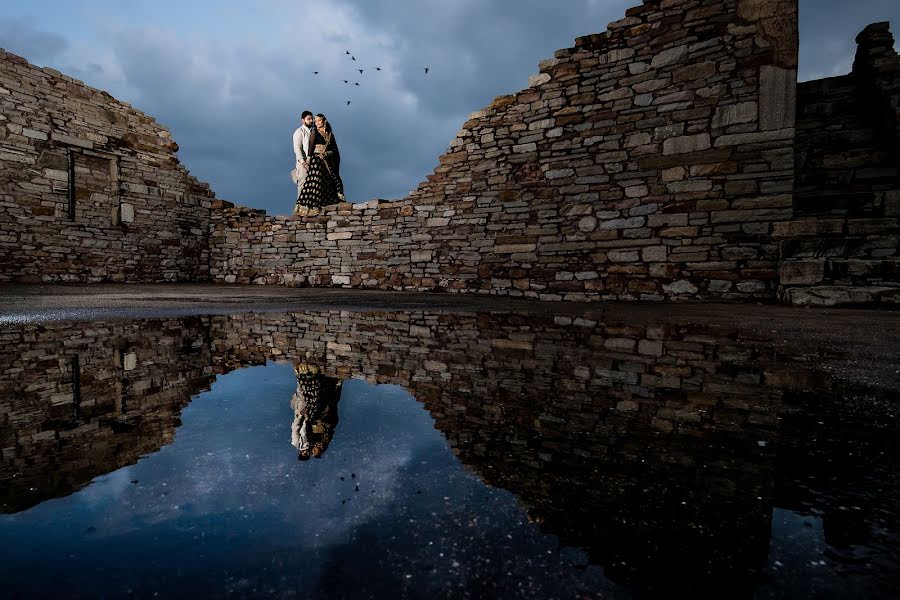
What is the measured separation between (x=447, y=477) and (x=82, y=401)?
4.34 ft

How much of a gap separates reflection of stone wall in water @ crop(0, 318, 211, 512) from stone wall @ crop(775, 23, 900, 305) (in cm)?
619

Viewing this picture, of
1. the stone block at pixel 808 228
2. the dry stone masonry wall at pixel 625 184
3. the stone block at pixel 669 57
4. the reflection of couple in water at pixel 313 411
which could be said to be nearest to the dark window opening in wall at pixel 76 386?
the reflection of couple in water at pixel 313 411

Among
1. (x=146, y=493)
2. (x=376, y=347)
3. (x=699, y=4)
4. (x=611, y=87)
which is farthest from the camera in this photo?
(x=611, y=87)

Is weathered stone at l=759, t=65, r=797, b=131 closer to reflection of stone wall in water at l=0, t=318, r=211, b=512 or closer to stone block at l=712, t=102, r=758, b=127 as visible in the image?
stone block at l=712, t=102, r=758, b=127

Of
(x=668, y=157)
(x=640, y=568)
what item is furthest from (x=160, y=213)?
(x=640, y=568)

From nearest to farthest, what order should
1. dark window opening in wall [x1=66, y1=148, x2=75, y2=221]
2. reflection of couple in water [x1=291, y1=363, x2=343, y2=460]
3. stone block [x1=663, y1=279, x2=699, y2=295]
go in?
reflection of couple in water [x1=291, y1=363, x2=343, y2=460] → stone block [x1=663, y1=279, x2=699, y2=295] → dark window opening in wall [x1=66, y1=148, x2=75, y2=221]

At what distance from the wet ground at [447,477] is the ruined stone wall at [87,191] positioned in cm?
1023

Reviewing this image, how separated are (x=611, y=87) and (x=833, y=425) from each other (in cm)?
692

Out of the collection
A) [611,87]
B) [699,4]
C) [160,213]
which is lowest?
[160,213]

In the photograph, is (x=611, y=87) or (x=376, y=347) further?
(x=611, y=87)

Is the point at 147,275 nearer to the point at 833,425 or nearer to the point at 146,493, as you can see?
the point at 146,493

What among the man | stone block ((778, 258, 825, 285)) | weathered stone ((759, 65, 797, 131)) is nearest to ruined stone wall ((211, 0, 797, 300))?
weathered stone ((759, 65, 797, 131))

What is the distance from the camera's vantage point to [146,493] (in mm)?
833

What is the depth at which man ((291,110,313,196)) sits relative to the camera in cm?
1161
